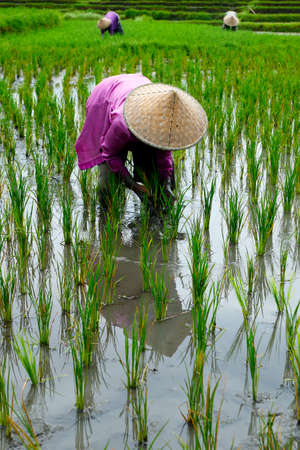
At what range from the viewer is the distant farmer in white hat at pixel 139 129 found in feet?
8.41

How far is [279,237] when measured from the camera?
9.78ft

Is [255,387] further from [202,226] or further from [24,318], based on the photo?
[202,226]

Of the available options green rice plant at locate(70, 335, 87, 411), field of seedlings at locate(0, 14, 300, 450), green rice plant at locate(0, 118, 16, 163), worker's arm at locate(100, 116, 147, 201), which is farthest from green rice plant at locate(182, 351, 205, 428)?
green rice plant at locate(0, 118, 16, 163)

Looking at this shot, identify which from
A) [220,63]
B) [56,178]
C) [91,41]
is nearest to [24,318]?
[56,178]

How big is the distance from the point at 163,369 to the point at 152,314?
388mm

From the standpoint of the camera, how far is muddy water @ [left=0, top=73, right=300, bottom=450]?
5.23ft

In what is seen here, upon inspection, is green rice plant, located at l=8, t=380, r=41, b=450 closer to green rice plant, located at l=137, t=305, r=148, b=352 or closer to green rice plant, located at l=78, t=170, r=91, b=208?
green rice plant, located at l=137, t=305, r=148, b=352

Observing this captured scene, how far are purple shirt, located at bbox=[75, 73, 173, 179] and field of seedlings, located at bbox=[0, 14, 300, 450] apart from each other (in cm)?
22

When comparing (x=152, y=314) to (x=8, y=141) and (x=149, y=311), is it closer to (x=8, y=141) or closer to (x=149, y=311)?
(x=149, y=311)

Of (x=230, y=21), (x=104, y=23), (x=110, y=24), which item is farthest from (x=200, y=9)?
(x=104, y=23)

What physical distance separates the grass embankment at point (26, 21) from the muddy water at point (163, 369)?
13.2 metres

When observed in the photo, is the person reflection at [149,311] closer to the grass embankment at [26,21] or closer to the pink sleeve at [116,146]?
the pink sleeve at [116,146]

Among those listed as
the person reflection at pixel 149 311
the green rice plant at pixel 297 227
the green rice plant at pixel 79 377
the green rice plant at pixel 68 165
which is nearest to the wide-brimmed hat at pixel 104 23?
the green rice plant at pixel 68 165

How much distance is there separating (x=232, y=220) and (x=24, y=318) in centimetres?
118
